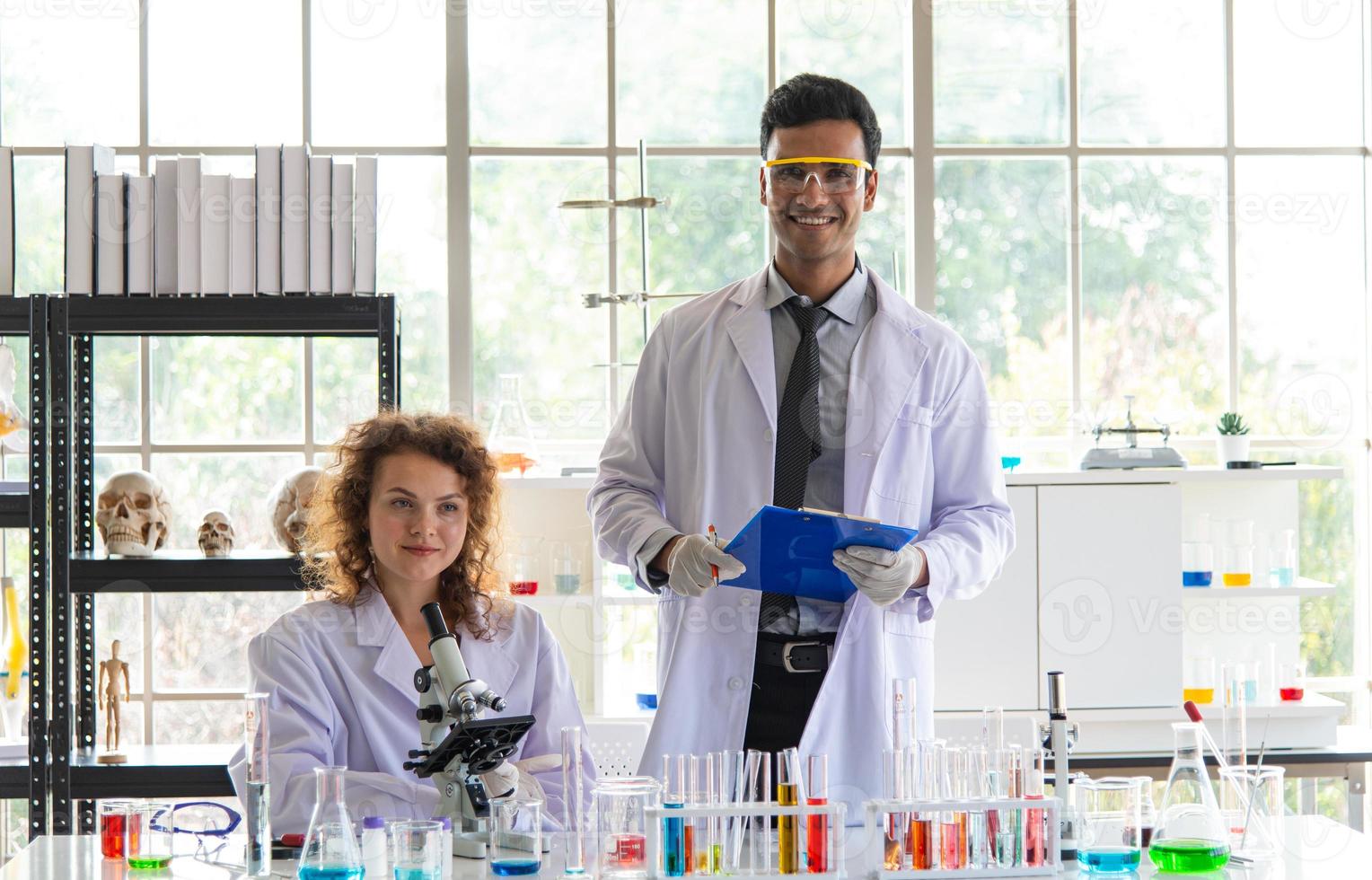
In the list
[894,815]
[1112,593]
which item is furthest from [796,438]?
[1112,593]

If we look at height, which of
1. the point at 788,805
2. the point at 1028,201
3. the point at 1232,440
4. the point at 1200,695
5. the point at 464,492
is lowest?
the point at 1200,695

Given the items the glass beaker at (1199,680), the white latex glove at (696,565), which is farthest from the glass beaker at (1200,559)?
the white latex glove at (696,565)

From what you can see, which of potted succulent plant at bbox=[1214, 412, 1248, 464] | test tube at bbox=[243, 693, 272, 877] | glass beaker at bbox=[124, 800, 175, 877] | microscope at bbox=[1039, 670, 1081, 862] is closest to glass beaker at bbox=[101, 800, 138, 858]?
glass beaker at bbox=[124, 800, 175, 877]

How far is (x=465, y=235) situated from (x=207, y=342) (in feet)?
2.69

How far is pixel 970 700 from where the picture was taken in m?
3.59

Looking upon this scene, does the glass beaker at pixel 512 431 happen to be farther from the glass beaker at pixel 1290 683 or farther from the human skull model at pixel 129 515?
the glass beaker at pixel 1290 683

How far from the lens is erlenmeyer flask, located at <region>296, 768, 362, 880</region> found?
1521mm

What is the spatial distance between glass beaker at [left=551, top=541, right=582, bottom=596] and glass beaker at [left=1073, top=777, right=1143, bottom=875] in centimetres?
216

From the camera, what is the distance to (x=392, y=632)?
81.7 inches

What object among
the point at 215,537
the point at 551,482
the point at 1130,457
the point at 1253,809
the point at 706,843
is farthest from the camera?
the point at 1130,457

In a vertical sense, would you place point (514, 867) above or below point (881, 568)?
below

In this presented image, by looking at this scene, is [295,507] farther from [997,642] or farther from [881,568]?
[997,642]

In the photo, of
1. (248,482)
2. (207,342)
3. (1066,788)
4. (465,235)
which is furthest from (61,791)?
(1066,788)

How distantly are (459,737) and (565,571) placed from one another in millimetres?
2115
